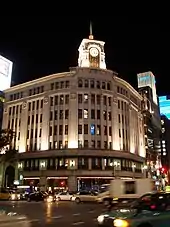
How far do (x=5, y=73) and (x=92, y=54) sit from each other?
2678cm

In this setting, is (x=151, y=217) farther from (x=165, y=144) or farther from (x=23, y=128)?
(x=165, y=144)

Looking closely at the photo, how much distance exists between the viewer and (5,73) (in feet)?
283

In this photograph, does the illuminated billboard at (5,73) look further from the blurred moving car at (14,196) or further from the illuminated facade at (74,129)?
the blurred moving car at (14,196)

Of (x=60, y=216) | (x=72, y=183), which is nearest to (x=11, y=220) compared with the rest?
(x=60, y=216)

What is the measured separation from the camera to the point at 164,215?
8625mm

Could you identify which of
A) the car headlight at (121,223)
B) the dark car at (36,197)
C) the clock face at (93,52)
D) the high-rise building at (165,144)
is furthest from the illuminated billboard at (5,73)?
the high-rise building at (165,144)

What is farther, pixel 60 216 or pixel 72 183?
pixel 72 183

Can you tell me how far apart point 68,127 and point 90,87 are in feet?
35.8

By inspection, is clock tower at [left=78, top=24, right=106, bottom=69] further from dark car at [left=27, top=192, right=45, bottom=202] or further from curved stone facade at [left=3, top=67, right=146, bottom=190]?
dark car at [left=27, top=192, right=45, bottom=202]

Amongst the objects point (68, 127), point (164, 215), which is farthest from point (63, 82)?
point (164, 215)

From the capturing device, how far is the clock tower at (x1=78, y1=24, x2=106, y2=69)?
3265 inches

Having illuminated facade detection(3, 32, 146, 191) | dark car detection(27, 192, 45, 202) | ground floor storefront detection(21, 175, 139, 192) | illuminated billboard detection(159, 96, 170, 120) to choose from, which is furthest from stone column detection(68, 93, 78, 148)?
illuminated billboard detection(159, 96, 170, 120)

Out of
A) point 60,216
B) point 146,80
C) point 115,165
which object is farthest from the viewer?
point 146,80

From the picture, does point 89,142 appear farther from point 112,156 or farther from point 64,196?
point 64,196
